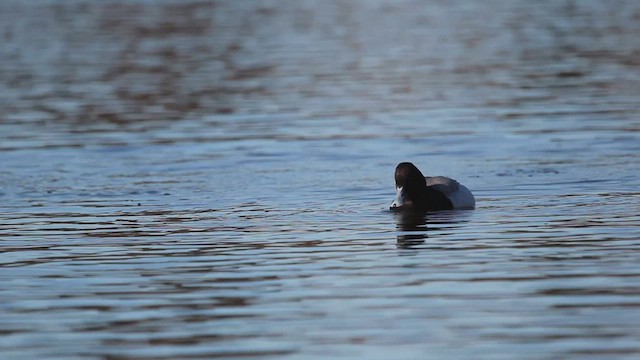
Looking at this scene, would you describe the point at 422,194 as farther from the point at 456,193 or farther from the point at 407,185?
the point at 456,193

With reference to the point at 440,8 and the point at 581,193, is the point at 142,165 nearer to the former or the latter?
the point at 581,193

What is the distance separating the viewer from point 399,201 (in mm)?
17594

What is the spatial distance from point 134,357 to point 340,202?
339 inches

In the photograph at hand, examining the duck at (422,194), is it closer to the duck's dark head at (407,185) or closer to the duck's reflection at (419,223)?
the duck's dark head at (407,185)

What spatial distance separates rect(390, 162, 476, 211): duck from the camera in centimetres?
1759

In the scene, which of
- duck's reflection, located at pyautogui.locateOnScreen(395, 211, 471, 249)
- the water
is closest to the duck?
duck's reflection, located at pyautogui.locateOnScreen(395, 211, 471, 249)

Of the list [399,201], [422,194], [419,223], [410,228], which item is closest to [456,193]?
[422,194]

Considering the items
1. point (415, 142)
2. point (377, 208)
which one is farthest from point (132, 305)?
point (415, 142)

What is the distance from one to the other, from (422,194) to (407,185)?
275 mm

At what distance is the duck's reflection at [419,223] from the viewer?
1531 cm

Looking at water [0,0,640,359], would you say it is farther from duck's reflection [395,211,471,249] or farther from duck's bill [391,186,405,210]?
duck's bill [391,186,405,210]

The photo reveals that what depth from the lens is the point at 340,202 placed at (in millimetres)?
18516

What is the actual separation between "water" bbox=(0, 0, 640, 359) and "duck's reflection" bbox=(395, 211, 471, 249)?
5 centimetres

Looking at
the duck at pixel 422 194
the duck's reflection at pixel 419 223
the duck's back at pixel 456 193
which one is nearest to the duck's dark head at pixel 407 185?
the duck at pixel 422 194
